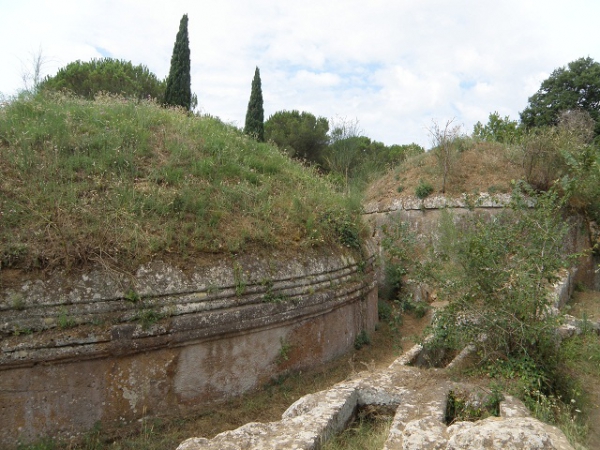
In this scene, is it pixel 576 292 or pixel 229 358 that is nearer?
pixel 229 358

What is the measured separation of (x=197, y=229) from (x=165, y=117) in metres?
3.57

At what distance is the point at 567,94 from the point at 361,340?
23.7 meters

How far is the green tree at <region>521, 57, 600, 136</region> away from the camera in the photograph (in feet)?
81.0

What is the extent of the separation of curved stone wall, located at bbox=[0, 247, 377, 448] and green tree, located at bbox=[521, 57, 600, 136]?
2393cm

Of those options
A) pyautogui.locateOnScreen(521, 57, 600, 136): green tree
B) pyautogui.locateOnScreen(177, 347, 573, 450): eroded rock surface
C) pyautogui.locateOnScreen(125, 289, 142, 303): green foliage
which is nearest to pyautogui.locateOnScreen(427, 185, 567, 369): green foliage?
pyautogui.locateOnScreen(177, 347, 573, 450): eroded rock surface

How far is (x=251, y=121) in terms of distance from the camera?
16422 mm

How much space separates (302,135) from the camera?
24.1 meters

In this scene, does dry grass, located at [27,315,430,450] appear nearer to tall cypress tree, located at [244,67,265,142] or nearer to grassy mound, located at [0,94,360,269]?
grassy mound, located at [0,94,360,269]

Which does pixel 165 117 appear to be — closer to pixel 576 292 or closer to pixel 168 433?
pixel 168 433

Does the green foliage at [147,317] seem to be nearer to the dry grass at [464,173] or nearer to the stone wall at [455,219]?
the stone wall at [455,219]

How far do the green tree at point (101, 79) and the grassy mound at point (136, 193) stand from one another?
1256 cm

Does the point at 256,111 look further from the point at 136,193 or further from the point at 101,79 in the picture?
the point at 136,193

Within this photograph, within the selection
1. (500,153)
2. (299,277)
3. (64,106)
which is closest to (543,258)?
(299,277)

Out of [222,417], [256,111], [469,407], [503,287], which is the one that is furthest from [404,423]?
[256,111]
